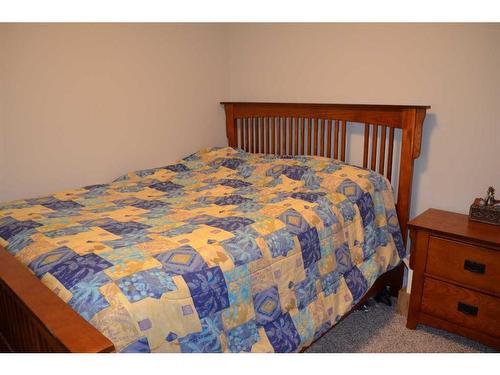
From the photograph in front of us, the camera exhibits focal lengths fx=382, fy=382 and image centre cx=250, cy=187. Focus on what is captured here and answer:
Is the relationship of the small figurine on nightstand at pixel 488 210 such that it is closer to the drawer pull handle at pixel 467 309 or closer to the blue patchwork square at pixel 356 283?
the drawer pull handle at pixel 467 309

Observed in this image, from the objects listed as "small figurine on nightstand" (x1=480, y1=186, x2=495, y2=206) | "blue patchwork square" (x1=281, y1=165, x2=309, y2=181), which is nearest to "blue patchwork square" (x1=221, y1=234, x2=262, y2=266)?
"blue patchwork square" (x1=281, y1=165, x2=309, y2=181)

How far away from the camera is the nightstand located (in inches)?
71.1

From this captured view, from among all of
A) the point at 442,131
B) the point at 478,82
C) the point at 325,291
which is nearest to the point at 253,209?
the point at 325,291

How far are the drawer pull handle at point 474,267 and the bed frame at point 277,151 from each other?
552 millimetres

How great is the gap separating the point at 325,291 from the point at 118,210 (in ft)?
3.52

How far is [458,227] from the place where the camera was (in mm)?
1946

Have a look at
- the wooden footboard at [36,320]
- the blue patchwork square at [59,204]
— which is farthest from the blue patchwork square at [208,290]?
the blue patchwork square at [59,204]

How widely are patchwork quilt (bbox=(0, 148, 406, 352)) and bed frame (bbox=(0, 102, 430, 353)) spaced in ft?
0.33

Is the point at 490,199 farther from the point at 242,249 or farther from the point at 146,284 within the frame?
the point at 146,284

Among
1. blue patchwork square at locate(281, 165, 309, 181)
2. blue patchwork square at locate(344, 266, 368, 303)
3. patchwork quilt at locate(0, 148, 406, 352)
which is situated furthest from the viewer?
blue patchwork square at locate(281, 165, 309, 181)

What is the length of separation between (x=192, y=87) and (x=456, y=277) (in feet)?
7.47

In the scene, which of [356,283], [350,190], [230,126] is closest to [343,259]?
[356,283]

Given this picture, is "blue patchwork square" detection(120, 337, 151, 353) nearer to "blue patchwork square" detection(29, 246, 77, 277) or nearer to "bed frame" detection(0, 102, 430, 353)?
"bed frame" detection(0, 102, 430, 353)

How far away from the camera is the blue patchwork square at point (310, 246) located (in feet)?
5.62
